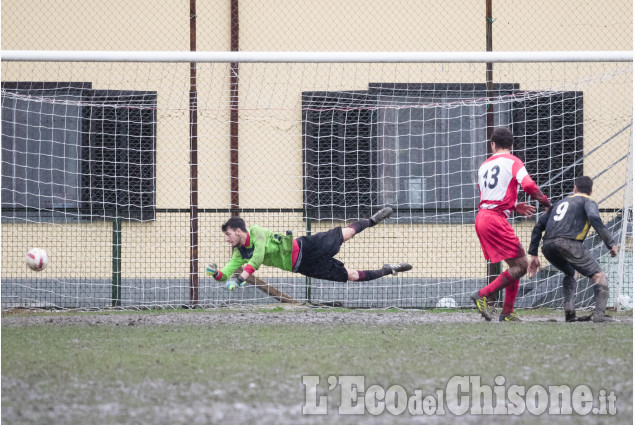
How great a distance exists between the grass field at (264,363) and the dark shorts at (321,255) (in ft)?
1.68

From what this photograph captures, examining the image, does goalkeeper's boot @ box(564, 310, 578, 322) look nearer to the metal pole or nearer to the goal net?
the goal net

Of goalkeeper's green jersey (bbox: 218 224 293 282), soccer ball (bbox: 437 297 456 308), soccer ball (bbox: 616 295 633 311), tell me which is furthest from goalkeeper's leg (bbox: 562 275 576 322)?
goalkeeper's green jersey (bbox: 218 224 293 282)

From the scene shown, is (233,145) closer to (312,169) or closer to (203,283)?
(312,169)

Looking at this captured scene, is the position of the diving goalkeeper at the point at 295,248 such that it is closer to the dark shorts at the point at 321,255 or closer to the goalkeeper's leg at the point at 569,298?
the dark shorts at the point at 321,255

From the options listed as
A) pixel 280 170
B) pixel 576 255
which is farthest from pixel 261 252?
pixel 280 170

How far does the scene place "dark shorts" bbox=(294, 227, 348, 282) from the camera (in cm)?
797

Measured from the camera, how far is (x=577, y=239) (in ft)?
24.4

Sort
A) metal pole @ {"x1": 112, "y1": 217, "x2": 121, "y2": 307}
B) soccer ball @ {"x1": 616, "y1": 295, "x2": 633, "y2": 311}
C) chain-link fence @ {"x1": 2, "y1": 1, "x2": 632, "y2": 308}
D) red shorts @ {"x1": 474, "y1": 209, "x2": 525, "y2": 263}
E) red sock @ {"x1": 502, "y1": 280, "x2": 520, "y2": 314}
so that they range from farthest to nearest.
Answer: chain-link fence @ {"x1": 2, "y1": 1, "x2": 632, "y2": 308} < metal pole @ {"x1": 112, "y1": 217, "x2": 121, "y2": 307} < soccer ball @ {"x1": 616, "y1": 295, "x2": 633, "y2": 311} < red sock @ {"x1": 502, "y1": 280, "x2": 520, "y2": 314} < red shorts @ {"x1": 474, "y1": 209, "x2": 525, "y2": 263}

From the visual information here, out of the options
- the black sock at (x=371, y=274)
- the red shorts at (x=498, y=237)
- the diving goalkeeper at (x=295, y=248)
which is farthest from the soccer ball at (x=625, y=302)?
the diving goalkeeper at (x=295, y=248)

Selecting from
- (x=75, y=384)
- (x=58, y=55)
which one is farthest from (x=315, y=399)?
(x=58, y=55)

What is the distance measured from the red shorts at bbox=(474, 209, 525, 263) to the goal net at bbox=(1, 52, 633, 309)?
8.31ft

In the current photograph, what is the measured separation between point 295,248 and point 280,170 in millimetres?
2570

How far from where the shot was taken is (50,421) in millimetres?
3463

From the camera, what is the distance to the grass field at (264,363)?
11.9 feet
